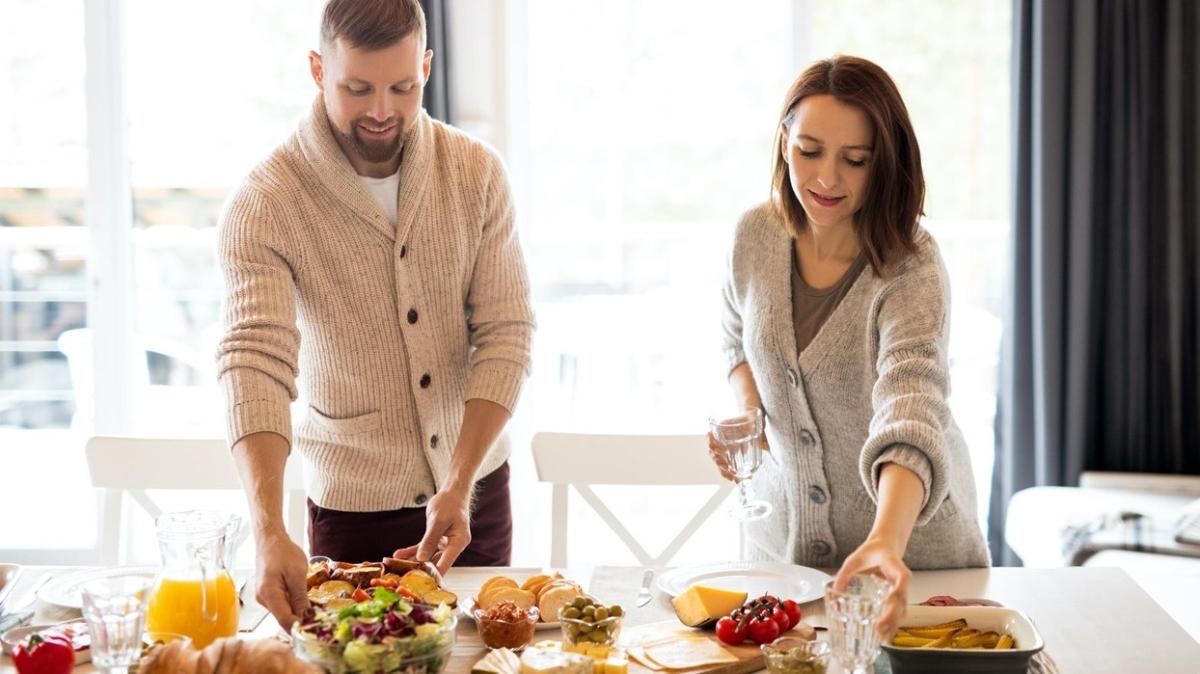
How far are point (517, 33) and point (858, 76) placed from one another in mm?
2341

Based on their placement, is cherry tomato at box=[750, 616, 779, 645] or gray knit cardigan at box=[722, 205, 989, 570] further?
gray knit cardigan at box=[722, 205, 989, 570]

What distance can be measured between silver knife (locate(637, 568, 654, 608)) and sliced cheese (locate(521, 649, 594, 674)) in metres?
0.36

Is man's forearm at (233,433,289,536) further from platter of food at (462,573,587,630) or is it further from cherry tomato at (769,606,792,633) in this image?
cherry tomato at (769,606,792,633)

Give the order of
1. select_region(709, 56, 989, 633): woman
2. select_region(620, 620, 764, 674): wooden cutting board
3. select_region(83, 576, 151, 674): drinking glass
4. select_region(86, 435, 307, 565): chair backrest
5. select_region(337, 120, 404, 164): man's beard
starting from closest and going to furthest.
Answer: select_region(83, 576, 151, 674): drinking glass < select_region(620, 620, 764, 674): wooden cutting board < select_region(709, 56, 989, 633): woman < select_region(337, 120, 404, 164): man's beard < select_region(86, 435, 307, 565): chair backrest

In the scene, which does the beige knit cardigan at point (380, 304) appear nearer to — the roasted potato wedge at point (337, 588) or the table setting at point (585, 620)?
the table setting at point (585, 620)

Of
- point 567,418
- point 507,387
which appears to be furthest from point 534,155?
point 507,387

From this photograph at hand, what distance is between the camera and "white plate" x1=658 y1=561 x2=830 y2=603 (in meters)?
1.91

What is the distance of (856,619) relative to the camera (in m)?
1.44

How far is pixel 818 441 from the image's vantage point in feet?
6.74

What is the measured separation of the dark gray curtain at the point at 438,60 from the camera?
3.89 meters

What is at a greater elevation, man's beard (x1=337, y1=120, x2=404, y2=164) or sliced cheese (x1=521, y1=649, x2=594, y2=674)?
man's beard (x1=337, y1=120, x2=404, y2=164)

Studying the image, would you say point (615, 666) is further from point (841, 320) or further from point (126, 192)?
point (126, 192)

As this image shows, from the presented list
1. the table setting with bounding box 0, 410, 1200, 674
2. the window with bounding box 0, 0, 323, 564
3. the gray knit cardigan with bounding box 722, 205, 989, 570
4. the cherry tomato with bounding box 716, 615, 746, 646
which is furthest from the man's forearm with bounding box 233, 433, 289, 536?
the window with bounding box 0, 0, 323, 564

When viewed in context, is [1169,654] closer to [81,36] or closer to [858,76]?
[858,76]
